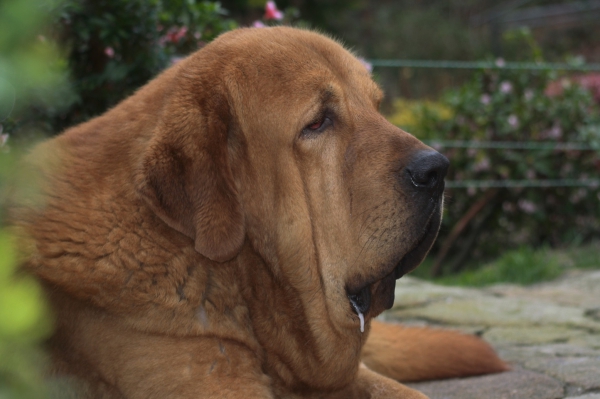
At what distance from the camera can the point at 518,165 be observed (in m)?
7.07

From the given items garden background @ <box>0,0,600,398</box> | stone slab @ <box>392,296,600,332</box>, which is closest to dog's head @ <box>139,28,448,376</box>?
garden background @ <box>0,0,600,398</box>

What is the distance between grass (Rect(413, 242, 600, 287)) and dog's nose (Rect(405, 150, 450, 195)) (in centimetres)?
395

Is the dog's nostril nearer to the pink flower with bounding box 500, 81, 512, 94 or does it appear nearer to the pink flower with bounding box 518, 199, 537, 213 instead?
the pink flower with bounding box 518, 199, 537, 213

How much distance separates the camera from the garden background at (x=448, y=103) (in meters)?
0.92

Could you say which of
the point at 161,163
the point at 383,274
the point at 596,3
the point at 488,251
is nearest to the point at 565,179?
the point at 488,251

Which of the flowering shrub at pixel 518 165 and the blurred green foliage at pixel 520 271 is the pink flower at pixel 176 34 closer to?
the blurred green foliage at pixel 520 271

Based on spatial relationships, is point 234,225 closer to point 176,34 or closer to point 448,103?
point 176,34

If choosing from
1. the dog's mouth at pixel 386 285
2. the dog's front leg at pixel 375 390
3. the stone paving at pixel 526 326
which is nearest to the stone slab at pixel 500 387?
the stone paving at pixel 526 326

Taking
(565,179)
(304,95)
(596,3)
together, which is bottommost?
(565,179)

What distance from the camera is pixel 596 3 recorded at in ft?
49.4

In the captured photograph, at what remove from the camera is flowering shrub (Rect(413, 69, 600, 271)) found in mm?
7176

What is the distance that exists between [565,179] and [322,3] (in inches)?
301

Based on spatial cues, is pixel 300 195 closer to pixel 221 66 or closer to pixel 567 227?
pixel 221 66

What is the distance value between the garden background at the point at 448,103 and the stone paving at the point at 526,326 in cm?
68
